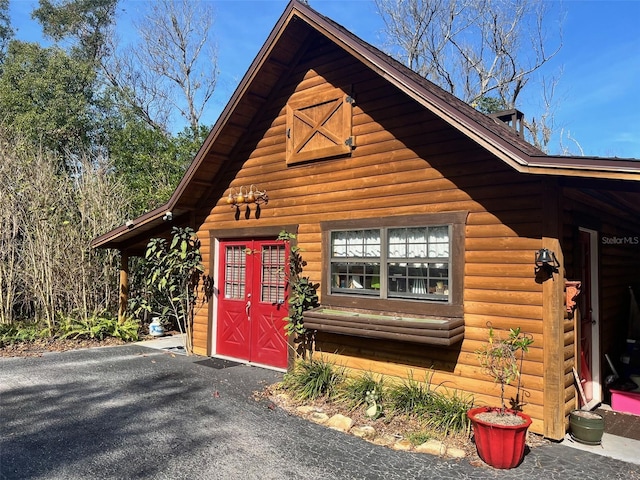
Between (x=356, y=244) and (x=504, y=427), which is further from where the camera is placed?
(x=356, y=244)

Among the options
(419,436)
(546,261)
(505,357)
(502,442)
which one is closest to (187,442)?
(419,436)

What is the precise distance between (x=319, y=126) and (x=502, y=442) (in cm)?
469

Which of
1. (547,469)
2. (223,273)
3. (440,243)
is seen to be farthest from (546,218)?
(223,273)

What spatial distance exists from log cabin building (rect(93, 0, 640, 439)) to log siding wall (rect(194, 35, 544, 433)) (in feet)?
0.06

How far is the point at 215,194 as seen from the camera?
811 centimetres

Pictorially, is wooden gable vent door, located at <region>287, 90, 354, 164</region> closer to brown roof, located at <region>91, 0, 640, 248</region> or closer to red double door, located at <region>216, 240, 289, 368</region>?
brown roof, located at <region>91, 0, 640, 248</region>

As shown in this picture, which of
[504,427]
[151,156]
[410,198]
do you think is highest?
[151,156]

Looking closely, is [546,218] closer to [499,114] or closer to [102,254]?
[499,114]

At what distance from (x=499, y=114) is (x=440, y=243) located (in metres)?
4.03

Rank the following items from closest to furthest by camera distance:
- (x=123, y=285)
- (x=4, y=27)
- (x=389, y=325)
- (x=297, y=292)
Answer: (x=389, y=325) → (x=297, y=292) → (x=123, y=285) → (x=4, y=27)

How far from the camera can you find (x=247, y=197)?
7340mm

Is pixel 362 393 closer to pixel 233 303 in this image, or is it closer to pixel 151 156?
pixel 233 303

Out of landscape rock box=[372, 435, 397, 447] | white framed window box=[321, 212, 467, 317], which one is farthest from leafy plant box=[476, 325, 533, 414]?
landscape rock box=[372, 435, 397, 447]

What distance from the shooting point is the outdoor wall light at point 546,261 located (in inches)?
167
